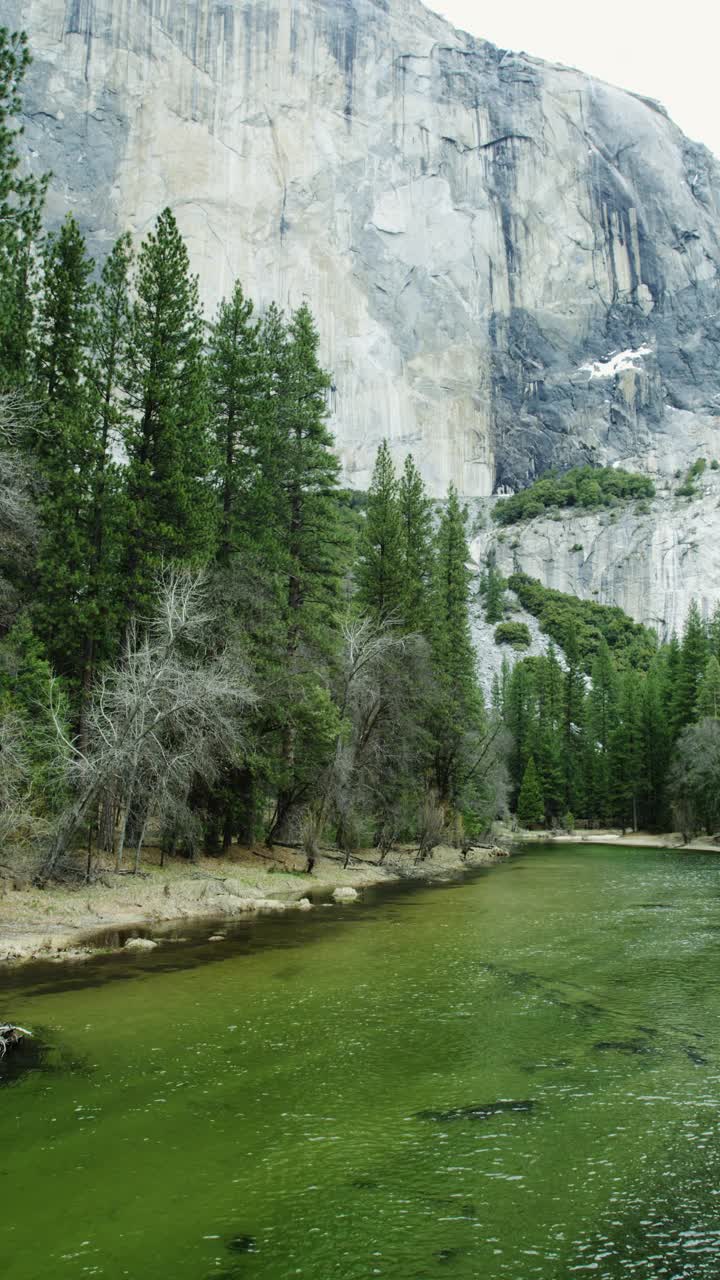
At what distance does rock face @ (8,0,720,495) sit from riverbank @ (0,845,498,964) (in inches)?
3860

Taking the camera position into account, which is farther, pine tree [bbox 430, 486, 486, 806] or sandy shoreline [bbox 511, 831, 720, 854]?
sandy shoreline [bbox 511, 831, 720, 854]

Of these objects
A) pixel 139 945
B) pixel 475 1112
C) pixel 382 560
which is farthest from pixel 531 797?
pixel 475 1112

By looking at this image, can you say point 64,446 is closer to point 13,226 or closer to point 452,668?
point 13,226

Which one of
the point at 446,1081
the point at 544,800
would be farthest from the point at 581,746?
the point at 446,1081

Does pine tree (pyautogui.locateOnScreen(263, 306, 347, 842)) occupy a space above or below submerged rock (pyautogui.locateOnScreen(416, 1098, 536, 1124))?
above

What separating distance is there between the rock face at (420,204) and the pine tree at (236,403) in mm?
87553

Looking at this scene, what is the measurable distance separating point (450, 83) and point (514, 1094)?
157996 mm

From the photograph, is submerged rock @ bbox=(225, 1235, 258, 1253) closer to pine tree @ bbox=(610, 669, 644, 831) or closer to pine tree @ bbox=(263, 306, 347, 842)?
pine tree @ bbox=(263, 306, 347, 842)

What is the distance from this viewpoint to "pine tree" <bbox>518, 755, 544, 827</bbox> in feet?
248

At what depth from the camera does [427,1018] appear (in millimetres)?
11852

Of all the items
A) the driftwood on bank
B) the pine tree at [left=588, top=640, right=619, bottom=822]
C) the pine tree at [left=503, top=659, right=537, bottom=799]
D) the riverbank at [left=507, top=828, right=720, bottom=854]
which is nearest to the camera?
the driftwood on bank

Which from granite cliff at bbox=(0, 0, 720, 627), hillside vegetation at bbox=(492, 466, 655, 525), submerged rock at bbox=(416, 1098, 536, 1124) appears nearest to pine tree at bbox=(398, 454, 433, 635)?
submerged rock at bbox=(416, 1098, 536, 1124)

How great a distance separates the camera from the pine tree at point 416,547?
42812 millimetres

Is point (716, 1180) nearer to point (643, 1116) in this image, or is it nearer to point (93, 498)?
point (643, 1116)
